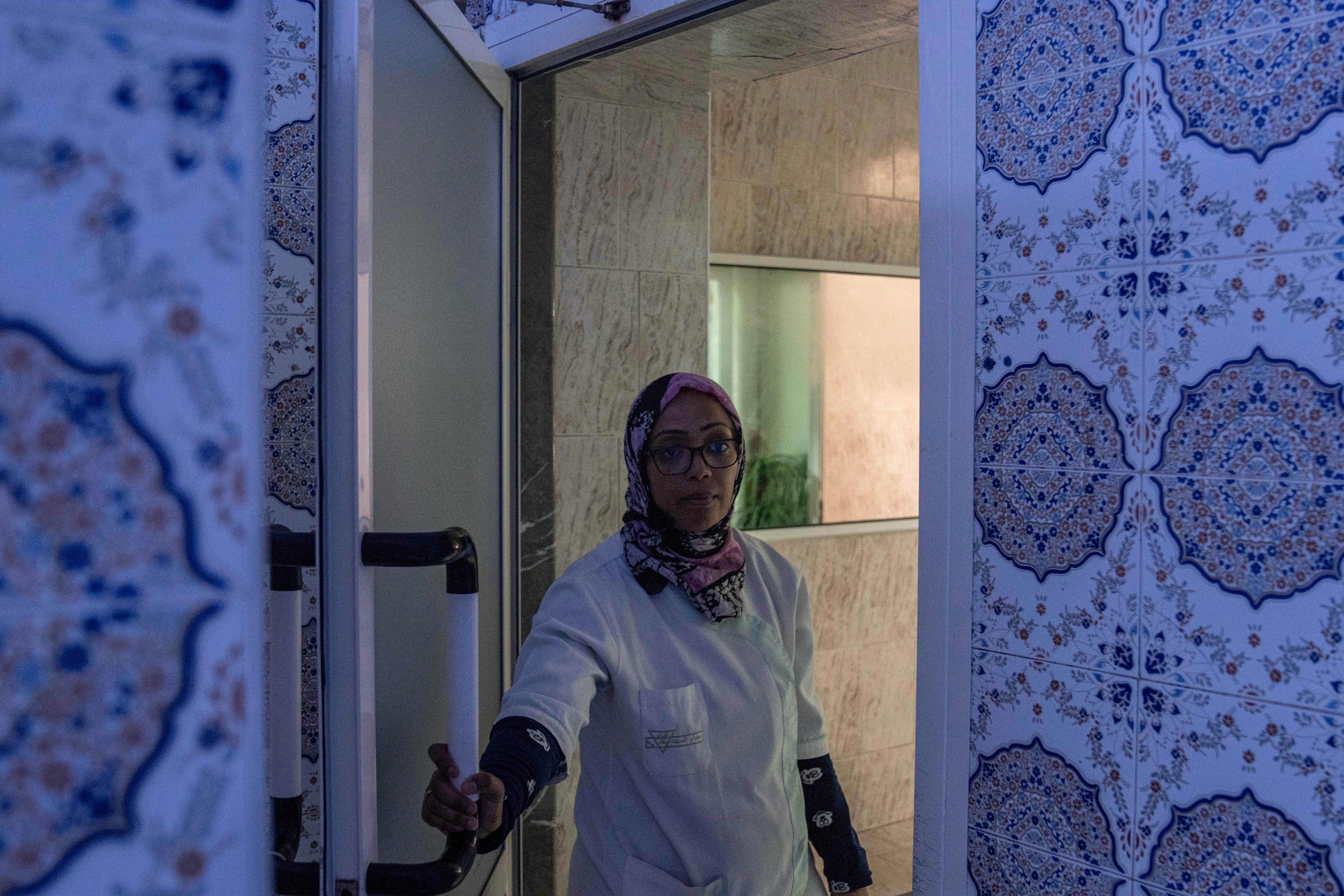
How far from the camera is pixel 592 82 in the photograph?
6.73ft

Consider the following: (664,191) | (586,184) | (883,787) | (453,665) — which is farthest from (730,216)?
(453,665)

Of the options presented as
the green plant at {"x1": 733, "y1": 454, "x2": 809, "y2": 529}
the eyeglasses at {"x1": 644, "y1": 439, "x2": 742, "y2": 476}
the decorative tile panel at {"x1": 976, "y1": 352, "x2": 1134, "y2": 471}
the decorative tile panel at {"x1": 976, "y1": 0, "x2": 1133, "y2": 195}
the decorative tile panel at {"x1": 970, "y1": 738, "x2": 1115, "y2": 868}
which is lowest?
the decorative tile panel at {"x1": 970, "y1": 738, "x2": 1115, "y2": 868}

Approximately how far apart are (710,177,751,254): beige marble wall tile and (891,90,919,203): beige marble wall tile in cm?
68

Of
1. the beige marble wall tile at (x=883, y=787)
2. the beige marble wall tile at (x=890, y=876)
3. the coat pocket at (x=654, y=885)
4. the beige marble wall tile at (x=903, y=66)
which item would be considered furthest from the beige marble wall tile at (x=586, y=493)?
the beige marble wall tile at (x=903, y=66)

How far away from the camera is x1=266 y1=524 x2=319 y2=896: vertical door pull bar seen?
→ 23.6 inches

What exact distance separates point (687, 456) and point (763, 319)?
175 centimetres

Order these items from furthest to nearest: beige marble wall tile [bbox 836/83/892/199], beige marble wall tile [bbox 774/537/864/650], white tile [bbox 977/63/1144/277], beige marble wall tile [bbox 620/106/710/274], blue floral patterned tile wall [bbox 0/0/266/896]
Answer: beige marble wall tile [bbox 836/83/892/199], beige marble wall tile [bbox 774/537/864/650], beige marble wall tile [bbox 620/106/710/274], white tile [bbox 977/63/1144/277], blue floral patterned tile wall [bbox 0/0/266/896]

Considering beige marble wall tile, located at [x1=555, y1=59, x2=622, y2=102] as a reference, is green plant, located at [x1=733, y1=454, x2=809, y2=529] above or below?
below

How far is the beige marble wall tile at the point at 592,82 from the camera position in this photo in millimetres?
1978

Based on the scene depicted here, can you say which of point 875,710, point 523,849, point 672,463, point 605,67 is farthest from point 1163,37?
point 875,710

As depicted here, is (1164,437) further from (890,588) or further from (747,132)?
(890,588)

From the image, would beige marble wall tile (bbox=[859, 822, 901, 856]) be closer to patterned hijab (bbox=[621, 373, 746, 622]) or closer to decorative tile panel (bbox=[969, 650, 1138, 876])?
patterned hijab (bbox=[621, 373, 746, 622])

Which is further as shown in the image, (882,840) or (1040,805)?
(882,840)

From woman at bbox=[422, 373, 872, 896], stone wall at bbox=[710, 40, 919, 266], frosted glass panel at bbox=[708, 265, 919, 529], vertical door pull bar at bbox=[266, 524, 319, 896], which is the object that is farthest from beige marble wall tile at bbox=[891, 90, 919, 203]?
vertical door pull bar at bbox=[266, 524, 319, 896]
